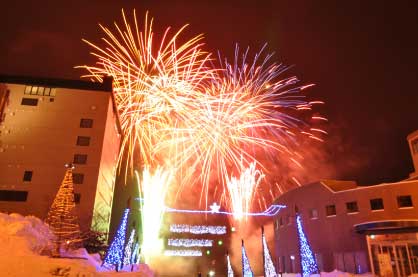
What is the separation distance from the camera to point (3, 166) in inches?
1747

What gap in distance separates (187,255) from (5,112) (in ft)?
130

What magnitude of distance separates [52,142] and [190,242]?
A: 1309 inches

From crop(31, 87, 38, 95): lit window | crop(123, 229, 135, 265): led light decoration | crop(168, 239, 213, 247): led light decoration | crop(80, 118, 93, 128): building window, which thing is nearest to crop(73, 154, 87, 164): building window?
crop(80, 118, 93, 128): building window

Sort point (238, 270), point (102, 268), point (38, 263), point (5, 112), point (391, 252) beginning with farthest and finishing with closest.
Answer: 1. point (238, 270)
2. point (5, 112)
3. point (391, 252)
4. point (102, 268)
5. point (38, 263)

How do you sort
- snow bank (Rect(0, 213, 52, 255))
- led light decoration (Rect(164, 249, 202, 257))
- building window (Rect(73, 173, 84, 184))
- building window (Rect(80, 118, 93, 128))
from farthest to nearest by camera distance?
led light decoration (Rect(164, 249, 202, 257)) < building window (Rect(80, 118, 93, 128)) < building window (Rect(73, 173, 84, 184)) < snow bank (Rect(0, 213, 52, 255))

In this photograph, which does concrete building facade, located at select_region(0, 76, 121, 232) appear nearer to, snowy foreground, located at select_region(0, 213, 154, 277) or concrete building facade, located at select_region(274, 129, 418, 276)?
snowy foreground, located at select_region(0, 213, 154, 277)

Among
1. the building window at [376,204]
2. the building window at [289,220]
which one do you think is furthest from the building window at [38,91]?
the building window at [376,204]

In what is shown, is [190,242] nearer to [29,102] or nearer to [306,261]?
[29,102]

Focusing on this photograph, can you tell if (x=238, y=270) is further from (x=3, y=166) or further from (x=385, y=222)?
(x=3, y=166)

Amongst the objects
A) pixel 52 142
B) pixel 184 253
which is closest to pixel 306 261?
pixel 52 142

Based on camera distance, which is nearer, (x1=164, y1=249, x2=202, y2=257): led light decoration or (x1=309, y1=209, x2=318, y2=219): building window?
(x1=309, y1=209, x2=318, y2=219): building window

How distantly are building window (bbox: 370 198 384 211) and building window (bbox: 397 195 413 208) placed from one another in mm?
1836

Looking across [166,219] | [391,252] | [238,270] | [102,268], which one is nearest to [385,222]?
[391,252]

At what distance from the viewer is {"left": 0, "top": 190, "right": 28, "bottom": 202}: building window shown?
42.6 metres
